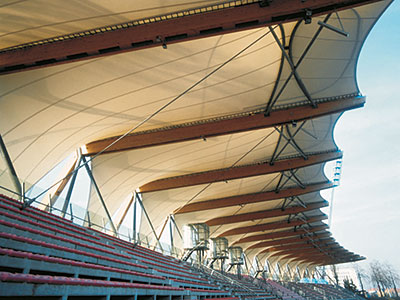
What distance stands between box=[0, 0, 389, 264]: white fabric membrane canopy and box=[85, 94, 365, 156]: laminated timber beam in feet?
0.46

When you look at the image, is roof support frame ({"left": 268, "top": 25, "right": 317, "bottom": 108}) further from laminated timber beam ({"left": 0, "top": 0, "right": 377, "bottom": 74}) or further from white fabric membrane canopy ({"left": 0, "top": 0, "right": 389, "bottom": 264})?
laminated timber beam ({"left": 0, "top": 0, "right": 377, "bottom": 74})

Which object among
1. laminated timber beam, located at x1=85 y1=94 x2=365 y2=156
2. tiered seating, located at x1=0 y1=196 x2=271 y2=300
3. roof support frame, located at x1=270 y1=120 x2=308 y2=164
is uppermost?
roof support frame, located at x1=270 y1=120 x2=308 y2=164

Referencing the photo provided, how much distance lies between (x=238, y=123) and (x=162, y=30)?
24.7 ft

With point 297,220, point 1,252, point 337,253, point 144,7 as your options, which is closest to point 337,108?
point 144,7

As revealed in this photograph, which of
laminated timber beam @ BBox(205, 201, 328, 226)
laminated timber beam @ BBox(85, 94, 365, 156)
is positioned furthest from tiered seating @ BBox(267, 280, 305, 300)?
laminated timber beam @ BBox(85, 94, 365, 156)

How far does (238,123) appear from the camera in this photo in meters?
15.7

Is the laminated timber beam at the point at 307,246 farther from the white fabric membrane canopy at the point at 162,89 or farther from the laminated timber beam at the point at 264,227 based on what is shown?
the white fabric membrane canopy at the point at 162,89

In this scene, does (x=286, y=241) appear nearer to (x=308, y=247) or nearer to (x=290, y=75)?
(x=308, y=247)

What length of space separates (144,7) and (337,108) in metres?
10.8

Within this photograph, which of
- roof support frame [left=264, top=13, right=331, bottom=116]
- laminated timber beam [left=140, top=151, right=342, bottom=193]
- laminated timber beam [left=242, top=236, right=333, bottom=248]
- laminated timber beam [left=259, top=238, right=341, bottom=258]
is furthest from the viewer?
laminated timber beam [left=259, top=238, right=341, bottom=258]

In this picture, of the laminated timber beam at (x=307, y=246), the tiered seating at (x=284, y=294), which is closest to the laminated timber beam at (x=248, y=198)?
the tiered seating at (x=284, y=294)

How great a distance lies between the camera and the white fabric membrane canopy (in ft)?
30.8

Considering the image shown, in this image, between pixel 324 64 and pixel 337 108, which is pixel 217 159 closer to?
pixel 337 108

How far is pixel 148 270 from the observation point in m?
12.9
